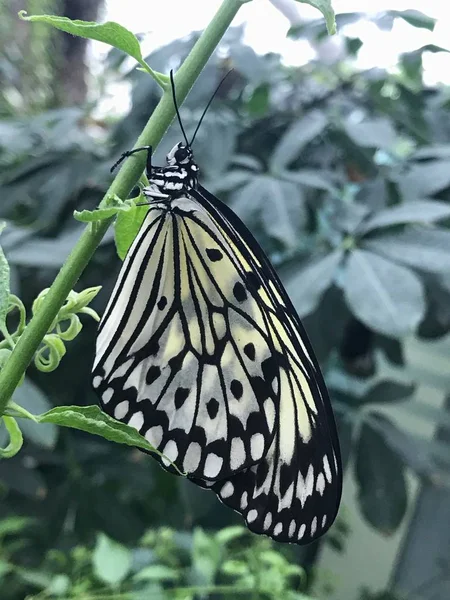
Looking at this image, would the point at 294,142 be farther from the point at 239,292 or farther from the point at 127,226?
the point at 127,226

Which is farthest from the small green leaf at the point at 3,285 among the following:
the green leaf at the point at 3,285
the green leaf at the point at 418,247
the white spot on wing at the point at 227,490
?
the green leaf at the point at 418,247

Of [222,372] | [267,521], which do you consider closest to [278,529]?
[267,521]

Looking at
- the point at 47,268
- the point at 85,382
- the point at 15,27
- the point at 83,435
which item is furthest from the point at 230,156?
the point at 15,27

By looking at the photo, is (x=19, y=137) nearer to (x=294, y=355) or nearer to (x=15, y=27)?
(x=15, y=27)

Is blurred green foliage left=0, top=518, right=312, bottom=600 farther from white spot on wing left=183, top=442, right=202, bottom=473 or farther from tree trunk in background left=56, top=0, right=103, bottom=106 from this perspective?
tree trunk in background left=56, top=0, right=103, bottom=106

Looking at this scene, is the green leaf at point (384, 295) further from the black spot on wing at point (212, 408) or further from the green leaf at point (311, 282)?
the black spot on wing at point (212, 408)

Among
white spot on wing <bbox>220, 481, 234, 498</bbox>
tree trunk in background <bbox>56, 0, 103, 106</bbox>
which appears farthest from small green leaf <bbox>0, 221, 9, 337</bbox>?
tree trunk in background <bbox>56, 0, 103, 106</bbox>
